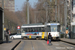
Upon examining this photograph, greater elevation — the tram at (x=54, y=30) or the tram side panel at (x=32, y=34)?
the tram at (x=54, y=30)

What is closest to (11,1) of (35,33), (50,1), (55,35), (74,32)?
(55,35)

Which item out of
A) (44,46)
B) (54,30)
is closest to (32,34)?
(54,30)

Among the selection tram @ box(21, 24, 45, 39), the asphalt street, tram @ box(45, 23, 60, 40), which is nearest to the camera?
the asphalt street

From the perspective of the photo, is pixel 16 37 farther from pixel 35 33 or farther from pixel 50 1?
pixel 50 1

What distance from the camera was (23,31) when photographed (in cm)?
3869

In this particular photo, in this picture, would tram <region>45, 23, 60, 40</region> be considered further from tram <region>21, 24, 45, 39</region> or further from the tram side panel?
the tram side panel

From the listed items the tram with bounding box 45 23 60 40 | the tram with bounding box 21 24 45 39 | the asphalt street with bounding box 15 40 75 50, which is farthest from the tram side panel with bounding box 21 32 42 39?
the asphalt street with bounding box 15 40 75 50

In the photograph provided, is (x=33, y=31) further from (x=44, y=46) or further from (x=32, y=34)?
(x=44, y=46)

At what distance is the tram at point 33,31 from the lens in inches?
1471

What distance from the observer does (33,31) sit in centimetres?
3794

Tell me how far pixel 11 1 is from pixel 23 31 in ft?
50.0

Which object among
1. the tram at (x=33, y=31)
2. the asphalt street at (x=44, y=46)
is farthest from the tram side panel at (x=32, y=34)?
the asphalt street at (x=44, y=46)

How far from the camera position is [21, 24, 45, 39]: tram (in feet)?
123

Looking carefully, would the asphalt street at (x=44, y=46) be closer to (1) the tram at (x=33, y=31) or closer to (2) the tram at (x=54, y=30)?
(2) the tram at (x=54, y=30)
